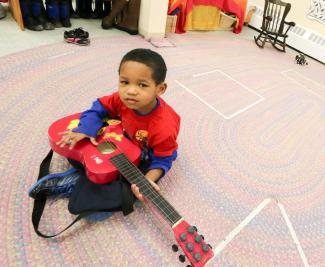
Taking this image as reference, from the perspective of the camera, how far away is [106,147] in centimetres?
97

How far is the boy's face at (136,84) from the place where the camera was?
828 mm

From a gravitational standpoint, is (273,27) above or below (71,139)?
below

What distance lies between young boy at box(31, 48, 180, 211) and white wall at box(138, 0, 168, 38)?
1512 millimetres

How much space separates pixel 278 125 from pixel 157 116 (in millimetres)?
998

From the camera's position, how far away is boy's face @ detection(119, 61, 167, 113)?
83cm

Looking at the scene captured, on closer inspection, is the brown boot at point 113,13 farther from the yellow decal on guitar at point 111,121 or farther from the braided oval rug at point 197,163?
the yellow decal on guitar at point 111,121

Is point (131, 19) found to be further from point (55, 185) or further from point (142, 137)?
point (55, 185)

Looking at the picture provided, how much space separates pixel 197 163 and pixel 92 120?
1.62 ft

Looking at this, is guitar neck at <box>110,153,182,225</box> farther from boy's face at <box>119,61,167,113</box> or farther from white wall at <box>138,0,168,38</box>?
white wall at <box>138,0,168,38</box>

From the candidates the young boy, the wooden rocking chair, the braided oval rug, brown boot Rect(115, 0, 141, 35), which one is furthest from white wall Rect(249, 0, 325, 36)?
the young boy

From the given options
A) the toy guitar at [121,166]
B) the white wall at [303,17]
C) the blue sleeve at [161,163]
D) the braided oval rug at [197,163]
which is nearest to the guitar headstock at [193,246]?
the toy guitar at [121,166]

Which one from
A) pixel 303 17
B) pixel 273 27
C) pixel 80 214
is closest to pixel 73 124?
pixel 80 214

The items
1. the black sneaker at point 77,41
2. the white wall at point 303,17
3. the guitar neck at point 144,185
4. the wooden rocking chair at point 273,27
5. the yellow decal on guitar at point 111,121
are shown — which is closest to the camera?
the guitar neck at point 144,185

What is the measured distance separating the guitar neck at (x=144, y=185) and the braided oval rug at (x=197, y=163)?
12 cm
